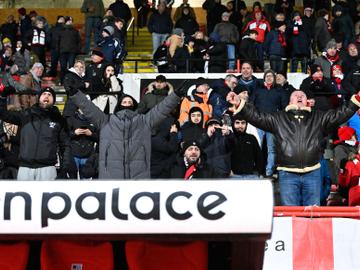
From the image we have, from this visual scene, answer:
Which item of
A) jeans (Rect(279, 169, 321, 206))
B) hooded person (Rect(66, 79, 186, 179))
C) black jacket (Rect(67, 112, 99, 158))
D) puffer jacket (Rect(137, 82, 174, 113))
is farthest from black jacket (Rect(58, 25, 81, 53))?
hooded person (Rect(66, 79, 186, 179))

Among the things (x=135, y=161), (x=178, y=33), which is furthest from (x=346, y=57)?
(x=135, y=161)

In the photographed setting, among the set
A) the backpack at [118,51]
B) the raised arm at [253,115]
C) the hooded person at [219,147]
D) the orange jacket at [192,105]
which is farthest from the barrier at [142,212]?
the backpack at [118,51]

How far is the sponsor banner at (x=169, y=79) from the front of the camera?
66.5 feet

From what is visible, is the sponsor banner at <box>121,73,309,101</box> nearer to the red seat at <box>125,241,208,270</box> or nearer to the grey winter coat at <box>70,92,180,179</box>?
the grey winter coat at <box>70,92,180,179</box>

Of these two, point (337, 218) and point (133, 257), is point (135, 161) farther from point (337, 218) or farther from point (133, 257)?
point (133, 257)

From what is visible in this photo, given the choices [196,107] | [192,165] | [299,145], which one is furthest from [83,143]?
[299,145]

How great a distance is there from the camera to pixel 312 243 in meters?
8.77

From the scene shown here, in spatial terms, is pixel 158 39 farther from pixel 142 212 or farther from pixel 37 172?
pixel 142 212

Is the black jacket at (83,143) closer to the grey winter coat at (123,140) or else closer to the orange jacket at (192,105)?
the orange jacket at (192,105)

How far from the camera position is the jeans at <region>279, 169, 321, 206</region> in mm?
11352

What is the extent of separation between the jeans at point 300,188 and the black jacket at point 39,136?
2511 mm

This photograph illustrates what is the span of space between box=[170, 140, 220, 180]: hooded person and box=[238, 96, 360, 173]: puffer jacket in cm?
71

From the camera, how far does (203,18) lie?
1238 inches

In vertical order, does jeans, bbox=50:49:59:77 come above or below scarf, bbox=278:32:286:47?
below
